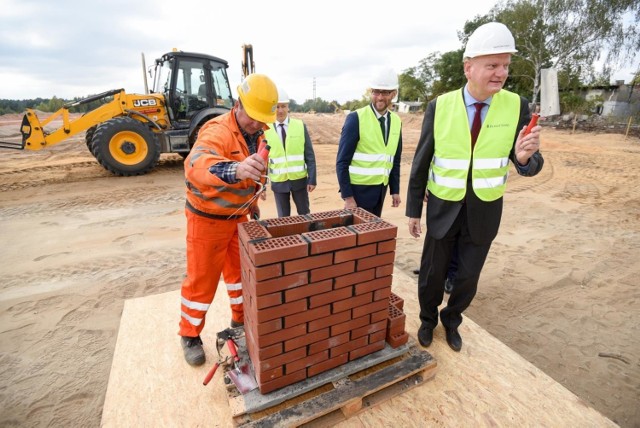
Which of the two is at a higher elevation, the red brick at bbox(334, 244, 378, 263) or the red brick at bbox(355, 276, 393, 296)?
the red brick at bbox(334, 244, 378, 263)

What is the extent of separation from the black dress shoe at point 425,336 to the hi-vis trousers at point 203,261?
1.47m

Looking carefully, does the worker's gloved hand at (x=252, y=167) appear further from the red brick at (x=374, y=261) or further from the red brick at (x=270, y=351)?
the red brick at (x=270, y=351)

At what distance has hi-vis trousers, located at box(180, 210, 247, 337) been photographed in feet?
7.16

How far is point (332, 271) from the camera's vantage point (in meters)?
1.83

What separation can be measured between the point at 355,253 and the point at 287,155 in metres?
2.35

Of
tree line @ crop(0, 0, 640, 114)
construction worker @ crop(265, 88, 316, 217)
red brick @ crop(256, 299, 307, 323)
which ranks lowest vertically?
red brick @ crop(256, 299, 307, 323)

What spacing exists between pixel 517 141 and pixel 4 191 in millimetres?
9964

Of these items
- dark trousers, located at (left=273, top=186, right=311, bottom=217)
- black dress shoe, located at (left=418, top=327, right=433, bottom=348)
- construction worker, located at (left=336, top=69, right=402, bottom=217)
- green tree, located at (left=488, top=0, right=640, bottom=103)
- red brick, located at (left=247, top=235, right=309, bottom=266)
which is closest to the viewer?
red brick, located at (left=247, top=235, right=309, bottom=266)

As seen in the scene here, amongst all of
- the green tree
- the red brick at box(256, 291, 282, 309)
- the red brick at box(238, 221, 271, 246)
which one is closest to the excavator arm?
the red brick at box(238, 221, 271, 246)

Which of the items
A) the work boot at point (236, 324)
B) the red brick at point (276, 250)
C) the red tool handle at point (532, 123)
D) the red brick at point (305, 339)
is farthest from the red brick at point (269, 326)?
the red tool handle at point (532, 123)

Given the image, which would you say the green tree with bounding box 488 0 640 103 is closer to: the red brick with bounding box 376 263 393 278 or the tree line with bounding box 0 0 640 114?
the tree line with bounding box 0 0 640 114

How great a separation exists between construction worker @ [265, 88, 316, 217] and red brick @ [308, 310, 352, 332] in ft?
7.35

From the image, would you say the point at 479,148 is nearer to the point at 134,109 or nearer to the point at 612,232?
the point at 612,232

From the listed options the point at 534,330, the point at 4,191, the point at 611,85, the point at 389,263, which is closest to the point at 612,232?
the point at 534,330
